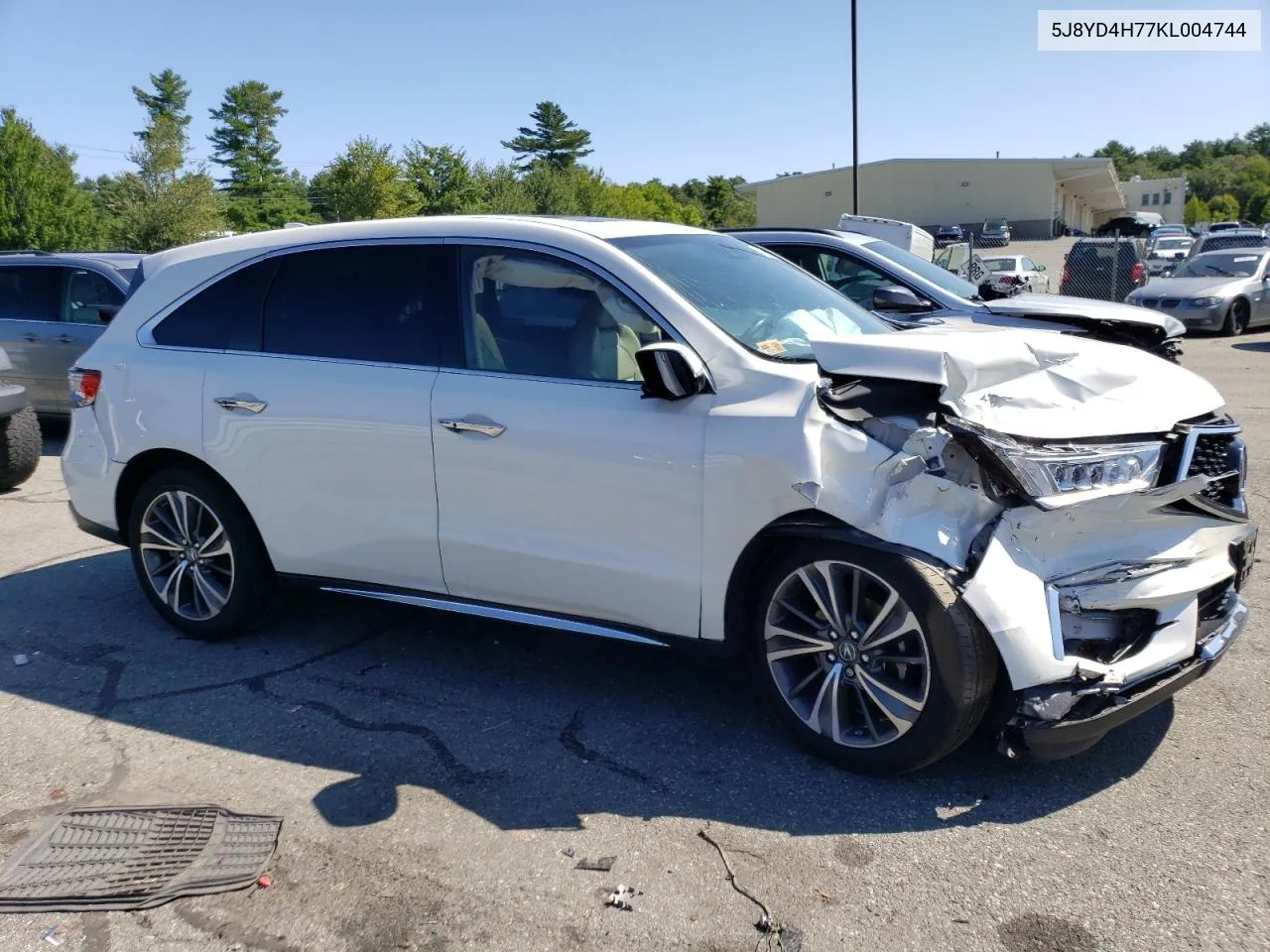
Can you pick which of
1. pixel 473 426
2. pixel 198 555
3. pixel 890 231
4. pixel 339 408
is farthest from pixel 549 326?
pixel 890 231

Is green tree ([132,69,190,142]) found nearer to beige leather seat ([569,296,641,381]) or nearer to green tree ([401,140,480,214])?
green tree ([401,140,480,214])

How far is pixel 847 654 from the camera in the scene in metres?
3.58

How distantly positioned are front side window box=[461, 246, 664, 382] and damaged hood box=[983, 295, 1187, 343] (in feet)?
13.8

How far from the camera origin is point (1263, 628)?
4773mm

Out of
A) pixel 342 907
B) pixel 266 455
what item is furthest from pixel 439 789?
pixel 266 455

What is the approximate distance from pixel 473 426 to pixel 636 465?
74 centimetres

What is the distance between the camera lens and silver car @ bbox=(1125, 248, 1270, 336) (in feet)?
58.7

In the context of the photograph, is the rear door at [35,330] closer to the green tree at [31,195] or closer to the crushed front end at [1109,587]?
the crushed front end at [1109,587]

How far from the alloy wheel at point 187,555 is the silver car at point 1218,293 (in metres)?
17.2

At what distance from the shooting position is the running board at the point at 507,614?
13.1 ft

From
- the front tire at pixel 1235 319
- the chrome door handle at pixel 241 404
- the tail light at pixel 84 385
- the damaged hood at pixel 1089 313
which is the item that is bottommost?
the front tire at pixel 1235 319

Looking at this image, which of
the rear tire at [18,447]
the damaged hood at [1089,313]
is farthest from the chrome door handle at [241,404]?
the damaged hood at [1089,313]

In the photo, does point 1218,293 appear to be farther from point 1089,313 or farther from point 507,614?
point 507,614

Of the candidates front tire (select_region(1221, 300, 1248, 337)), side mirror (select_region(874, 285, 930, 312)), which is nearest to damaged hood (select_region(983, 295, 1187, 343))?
side mirror (select_region(874, 285, 930, 312))
